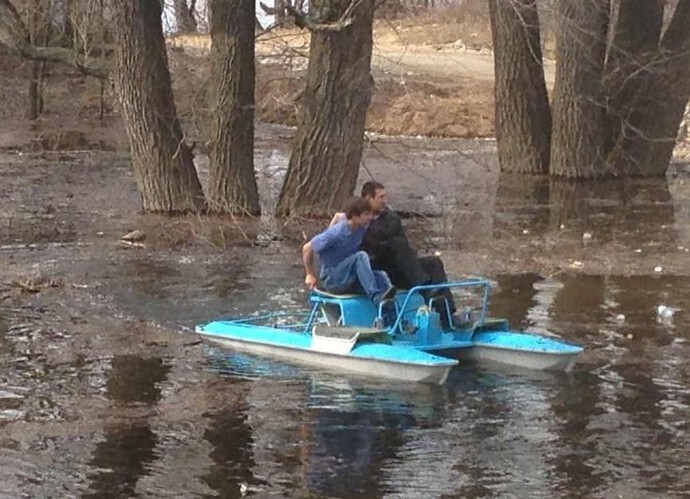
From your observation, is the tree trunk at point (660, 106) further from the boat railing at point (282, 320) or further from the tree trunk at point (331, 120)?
the boat railing at point (282, 320)

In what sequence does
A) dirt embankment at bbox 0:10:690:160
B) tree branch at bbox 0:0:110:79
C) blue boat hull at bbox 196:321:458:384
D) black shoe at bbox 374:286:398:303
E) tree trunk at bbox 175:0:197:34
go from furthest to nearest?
dirt embankment at bbox 0:10:690:160
tree trunk at bbox 175:0:197:34
tree branch at bbox 0:0:110:79
black shoe at bbox 374:286:398:303
blue boat hull at bbox 196:321:458:384

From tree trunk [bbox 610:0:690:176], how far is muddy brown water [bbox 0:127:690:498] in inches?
262

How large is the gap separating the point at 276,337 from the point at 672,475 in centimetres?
379

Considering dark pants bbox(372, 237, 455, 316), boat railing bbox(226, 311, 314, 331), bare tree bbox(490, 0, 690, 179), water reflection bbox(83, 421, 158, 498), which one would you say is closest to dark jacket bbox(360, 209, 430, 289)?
dark pants bbox(372, 237, 455, 316)

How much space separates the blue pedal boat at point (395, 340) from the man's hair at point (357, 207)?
65cm

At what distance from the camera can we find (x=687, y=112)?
27.8 m

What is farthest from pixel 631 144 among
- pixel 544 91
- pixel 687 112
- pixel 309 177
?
pixel 309 177

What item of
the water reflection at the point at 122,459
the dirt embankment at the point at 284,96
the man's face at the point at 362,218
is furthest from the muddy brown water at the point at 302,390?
the dirt embankment at the point at 284,96

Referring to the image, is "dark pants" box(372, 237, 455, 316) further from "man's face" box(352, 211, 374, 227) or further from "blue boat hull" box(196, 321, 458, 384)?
"blue boat hull" box(196, 321, 458, 384)

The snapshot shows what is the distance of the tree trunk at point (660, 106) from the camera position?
2327 cm

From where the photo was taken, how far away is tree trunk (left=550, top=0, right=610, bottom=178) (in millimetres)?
22781

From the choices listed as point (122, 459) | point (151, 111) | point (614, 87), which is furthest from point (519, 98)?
point (122, 459)

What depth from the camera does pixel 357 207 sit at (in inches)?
414

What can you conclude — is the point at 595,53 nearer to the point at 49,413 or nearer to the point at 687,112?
the point at 687,112
